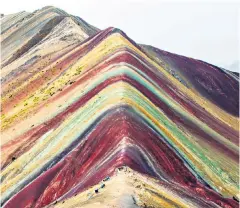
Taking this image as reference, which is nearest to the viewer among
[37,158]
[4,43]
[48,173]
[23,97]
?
[48,173]

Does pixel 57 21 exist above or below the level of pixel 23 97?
above

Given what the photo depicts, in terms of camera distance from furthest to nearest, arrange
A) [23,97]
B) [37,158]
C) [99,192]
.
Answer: [23,97] < [37,158] < [99,192]

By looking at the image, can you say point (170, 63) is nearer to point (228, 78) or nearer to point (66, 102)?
point (228, 78)

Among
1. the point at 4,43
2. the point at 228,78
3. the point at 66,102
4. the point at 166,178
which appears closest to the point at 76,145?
the point at 166,178

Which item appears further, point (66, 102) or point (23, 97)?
point (23, 97)

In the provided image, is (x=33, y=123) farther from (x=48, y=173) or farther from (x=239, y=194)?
(x=239, y=194)

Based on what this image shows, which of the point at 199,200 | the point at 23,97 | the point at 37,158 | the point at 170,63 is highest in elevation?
the point at 170,63
